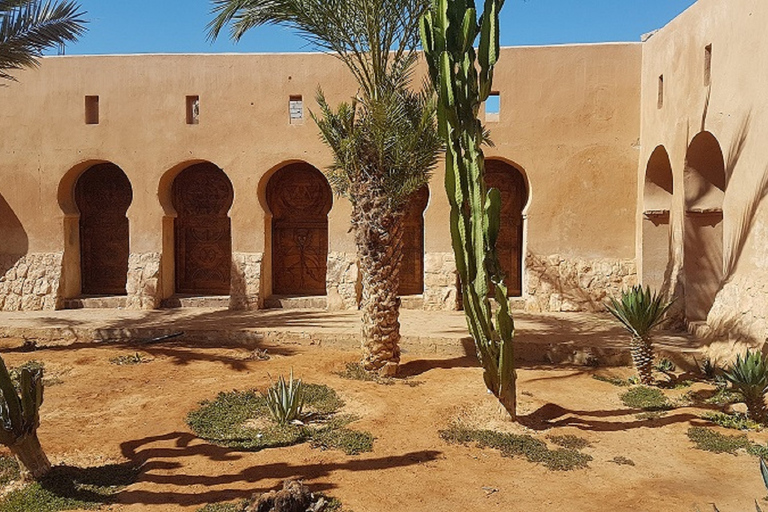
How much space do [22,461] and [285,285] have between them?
9972 millimetres

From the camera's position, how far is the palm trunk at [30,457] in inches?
205

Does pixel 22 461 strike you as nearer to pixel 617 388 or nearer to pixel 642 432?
pixel 642 432

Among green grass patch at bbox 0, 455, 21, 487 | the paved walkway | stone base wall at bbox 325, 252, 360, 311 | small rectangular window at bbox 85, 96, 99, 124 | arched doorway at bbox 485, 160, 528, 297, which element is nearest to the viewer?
green grass patch at bbox 0, 455, 21, 487

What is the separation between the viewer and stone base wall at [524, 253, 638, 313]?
13016 mm

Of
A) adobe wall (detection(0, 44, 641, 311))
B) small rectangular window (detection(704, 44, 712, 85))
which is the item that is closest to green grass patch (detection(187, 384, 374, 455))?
adobe wall (detection(0, 44, 641, 311))

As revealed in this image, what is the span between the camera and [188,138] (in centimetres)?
1381

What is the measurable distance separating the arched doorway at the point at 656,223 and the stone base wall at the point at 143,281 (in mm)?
10535

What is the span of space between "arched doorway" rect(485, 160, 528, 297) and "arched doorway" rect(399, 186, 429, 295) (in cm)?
178

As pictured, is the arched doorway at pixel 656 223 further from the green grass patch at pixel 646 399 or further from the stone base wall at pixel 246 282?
the stone base wall at pixel 246 282

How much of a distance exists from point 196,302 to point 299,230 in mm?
3017

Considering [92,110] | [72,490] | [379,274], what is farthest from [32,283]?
[72,490]

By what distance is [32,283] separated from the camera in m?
13.8

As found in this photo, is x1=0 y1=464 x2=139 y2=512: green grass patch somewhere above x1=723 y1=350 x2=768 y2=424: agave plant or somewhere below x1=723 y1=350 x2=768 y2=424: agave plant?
below

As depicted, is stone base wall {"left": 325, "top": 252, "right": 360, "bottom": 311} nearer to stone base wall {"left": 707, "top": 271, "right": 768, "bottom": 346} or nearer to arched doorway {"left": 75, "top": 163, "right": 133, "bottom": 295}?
arched doorway {"left": 75, "top": 163, "right": 133, "bottom": 295}
